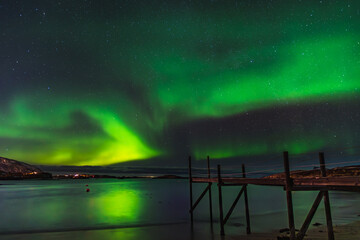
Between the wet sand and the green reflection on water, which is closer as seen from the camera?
the wet sand

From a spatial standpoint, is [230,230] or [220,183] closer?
[220,183]

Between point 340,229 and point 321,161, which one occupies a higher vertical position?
point 321,161

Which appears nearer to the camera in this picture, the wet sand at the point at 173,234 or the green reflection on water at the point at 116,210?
the wet sand at the point at 173,234

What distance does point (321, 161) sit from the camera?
1151 centimetres

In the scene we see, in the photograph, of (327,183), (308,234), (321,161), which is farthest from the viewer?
(308,234)

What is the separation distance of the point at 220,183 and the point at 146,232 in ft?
24.0

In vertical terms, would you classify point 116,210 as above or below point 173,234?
above

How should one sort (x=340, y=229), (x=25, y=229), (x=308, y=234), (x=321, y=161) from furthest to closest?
1. (x=25, y=229)
2. (x=340, y=229)
3. (x=308, y=234)
4. (x=321, y=161)

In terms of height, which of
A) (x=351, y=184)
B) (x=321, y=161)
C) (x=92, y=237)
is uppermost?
(x=321, y=161)

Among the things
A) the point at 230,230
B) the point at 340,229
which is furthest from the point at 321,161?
the point at 230,230

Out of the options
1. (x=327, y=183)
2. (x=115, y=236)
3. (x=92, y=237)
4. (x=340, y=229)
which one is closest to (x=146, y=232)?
(x=115, y=236)

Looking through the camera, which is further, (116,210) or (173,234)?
(116,210)

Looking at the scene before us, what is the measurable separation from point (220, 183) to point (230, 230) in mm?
4323

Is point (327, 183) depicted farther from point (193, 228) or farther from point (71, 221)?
point (71, 221)
